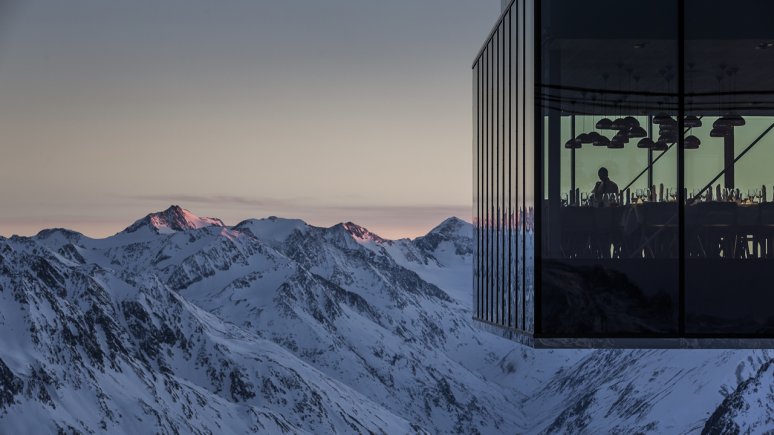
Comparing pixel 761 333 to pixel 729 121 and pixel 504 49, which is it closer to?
pixel 729 121

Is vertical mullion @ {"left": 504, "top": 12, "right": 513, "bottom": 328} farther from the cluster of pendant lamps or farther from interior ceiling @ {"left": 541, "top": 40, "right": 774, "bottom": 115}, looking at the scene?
the cluster of pendant lamps

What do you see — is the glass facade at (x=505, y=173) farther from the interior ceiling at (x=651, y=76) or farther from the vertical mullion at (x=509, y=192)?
the interior ceiling at (x=651, y=76)

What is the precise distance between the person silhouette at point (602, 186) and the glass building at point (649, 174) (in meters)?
0.04

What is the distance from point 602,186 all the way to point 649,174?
5.00ft

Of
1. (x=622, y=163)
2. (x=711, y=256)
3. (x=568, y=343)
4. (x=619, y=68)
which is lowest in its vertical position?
(x=568, y=343)

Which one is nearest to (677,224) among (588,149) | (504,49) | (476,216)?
(588,149)

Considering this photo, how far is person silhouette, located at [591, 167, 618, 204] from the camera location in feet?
123

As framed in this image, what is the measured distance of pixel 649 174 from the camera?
37000 millimetres

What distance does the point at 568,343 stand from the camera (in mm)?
36719

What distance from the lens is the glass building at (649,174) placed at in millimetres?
36469

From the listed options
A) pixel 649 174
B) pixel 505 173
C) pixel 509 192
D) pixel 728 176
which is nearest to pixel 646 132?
pixel 649 174

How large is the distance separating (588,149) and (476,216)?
69.5ft

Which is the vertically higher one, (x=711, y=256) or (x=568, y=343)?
(x=711, y=256)

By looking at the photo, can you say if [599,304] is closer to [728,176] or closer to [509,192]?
[728,176]
